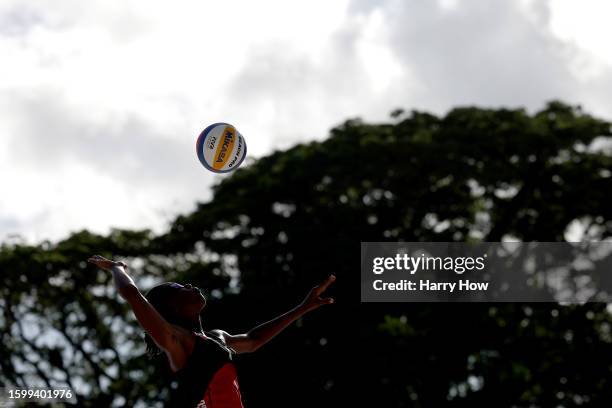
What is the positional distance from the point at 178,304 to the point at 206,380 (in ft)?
1.53

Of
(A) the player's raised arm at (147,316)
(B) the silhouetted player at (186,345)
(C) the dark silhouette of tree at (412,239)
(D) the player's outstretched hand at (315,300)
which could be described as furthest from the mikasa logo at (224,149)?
(C) the dark silhouette of tree at (412,239)

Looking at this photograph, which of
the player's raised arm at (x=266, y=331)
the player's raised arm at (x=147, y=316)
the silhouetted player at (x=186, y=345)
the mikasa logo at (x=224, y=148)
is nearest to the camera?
the player's raised arm at (x=147, y=316)

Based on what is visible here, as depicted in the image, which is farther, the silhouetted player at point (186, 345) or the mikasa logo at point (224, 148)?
the mikasa logo at point (224, 148)

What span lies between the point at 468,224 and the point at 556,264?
280 centimetres

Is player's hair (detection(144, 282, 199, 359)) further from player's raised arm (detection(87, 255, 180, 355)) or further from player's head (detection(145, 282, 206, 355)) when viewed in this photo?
player's raised arm (detection(87, 255, 180, 355))

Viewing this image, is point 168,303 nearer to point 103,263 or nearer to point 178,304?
point 178,304

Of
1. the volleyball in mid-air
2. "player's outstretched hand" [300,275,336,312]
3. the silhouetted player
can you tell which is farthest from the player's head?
the volleyball in mid-air

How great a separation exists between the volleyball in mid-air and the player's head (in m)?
6.04

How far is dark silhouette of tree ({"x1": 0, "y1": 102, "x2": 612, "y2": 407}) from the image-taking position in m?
26.9

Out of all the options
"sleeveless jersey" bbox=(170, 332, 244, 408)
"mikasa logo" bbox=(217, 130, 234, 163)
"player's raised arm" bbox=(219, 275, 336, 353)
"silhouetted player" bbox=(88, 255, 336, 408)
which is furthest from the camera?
"mikasa logo" bbox=(217, 130, 234, 163)

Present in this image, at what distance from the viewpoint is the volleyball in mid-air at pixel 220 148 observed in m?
11.7

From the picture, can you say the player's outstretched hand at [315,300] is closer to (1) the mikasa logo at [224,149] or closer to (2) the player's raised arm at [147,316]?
(2) the player's raised arm at [147,316]

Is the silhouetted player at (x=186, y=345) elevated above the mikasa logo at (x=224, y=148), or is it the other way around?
the mikasa logo at (x=224, y=148)

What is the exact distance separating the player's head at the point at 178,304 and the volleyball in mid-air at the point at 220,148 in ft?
19.8
